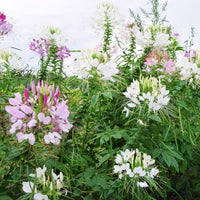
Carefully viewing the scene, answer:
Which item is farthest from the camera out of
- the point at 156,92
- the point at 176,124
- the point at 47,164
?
the point at 176,124

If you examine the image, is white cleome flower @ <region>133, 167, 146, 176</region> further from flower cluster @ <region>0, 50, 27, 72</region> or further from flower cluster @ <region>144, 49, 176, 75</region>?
flower cluster @ <region>0, 50, 27, 72</region>

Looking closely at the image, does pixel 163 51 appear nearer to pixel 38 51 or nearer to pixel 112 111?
pixel 112 111

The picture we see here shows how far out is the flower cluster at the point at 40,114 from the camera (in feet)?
4.09

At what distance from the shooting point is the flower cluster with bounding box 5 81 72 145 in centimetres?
125

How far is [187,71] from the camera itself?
6.67 feet

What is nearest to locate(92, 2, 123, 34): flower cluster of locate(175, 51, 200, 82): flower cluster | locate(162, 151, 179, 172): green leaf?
locate(175, 51, 200, 82): flower cluster

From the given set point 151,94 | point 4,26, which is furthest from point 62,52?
point 151,94

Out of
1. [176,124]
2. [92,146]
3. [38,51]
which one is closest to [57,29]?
[38,51]

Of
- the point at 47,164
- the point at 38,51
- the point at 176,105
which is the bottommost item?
the point at 47,164

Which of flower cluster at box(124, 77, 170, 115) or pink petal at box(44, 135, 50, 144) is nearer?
pink petal at box(44, 135, 50, 144)

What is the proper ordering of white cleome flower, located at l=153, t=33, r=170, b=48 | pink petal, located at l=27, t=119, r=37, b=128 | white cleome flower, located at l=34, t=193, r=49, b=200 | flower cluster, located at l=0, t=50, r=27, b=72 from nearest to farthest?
pink petal, located at l=27, t=119, r=37, b=128
white cleome flower, located at l=34, t=193, r=49, b=200
flower cluster, located at l=0, t=50, r=27, b=72
white cleome flower, located at l=153, t=33, r=170, b=48

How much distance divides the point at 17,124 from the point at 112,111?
3.02ft

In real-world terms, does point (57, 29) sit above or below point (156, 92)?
above

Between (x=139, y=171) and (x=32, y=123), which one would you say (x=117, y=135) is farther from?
(x=32, y=123)
